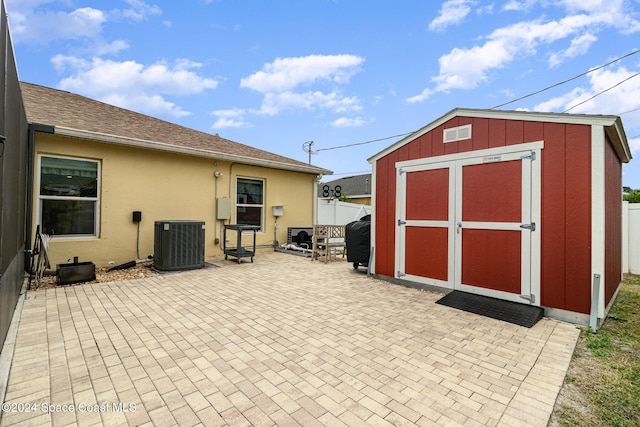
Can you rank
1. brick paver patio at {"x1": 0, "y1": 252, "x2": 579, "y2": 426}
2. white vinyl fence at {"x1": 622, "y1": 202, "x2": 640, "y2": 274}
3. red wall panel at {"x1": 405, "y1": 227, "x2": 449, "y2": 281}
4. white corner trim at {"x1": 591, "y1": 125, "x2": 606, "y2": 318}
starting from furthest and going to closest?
white vinyl fence at {"x1": 622, "y1": 202, "x2": 640, "y2": 274}, red wall panel at {"x1": 405, "y1": 227, "x2": 449, "y2": 281}, white corner trim at {"x1": 591, "y1": 125, "x2": 606, "y2": 318}, brick paver patio at {"x1": 0, "y1": 252, "x2": 579, "y2": 426}

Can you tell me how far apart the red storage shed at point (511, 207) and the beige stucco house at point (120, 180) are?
457 centimetres

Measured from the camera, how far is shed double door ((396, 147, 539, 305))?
3.78 meters

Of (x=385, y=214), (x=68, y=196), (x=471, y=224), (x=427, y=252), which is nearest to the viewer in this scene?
(x=471, y=224)

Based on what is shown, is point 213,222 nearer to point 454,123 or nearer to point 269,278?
point 269,278

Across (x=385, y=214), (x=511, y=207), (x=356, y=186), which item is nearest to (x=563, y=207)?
(x=511, y=207)

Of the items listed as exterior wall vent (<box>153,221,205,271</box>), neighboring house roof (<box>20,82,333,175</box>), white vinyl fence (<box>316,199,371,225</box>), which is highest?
neighboring house roof (<box>20,82,333,175</box>)

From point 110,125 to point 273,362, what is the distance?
262 inches

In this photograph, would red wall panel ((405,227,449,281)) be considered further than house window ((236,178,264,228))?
No

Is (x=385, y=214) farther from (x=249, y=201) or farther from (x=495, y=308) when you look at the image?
(x=249, y=201)

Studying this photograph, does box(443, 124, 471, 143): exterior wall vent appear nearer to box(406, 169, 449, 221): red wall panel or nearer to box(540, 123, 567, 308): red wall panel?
box(406, 169, 449, 221): red wall panel

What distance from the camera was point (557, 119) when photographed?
3.52 meters

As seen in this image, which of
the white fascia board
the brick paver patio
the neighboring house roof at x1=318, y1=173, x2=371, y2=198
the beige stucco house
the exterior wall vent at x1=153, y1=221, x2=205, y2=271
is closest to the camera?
the brick paver patio

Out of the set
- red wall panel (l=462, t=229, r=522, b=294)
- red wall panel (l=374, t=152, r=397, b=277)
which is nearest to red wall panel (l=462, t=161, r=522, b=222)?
red wall panel (l=462, t=229, r=522, b=294)

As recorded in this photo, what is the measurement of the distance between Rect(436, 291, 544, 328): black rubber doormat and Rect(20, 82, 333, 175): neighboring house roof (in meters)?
6.02
